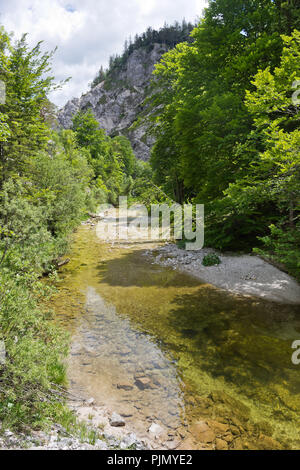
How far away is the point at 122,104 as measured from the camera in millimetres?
110375

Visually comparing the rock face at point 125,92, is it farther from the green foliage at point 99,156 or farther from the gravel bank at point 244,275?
the gravel bank at point 244,275

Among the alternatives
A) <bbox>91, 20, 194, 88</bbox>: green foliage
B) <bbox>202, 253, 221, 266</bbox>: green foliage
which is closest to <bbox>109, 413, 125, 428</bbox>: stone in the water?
<bbox>202, 253, 221, 266</bbox>: green foliage

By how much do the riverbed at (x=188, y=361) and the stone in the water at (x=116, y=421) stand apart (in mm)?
167

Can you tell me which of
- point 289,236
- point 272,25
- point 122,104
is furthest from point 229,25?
point 122,104

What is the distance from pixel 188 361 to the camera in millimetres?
5953

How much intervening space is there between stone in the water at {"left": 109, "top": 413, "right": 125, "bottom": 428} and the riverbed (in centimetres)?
17

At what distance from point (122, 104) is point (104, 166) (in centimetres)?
8251

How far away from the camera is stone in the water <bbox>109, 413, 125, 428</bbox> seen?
4098mm

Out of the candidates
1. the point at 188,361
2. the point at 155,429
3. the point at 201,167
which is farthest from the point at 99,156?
the point at 155,429

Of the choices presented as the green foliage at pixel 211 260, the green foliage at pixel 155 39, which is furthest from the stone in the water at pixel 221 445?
the green foliage at pixel 155 39

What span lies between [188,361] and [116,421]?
2334mm

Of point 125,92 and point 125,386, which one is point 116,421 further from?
point 125,92

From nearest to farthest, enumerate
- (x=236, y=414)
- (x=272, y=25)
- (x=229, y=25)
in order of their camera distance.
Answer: (x=236, y=414) → (x=272, y=25) → (x=229, y=25)
